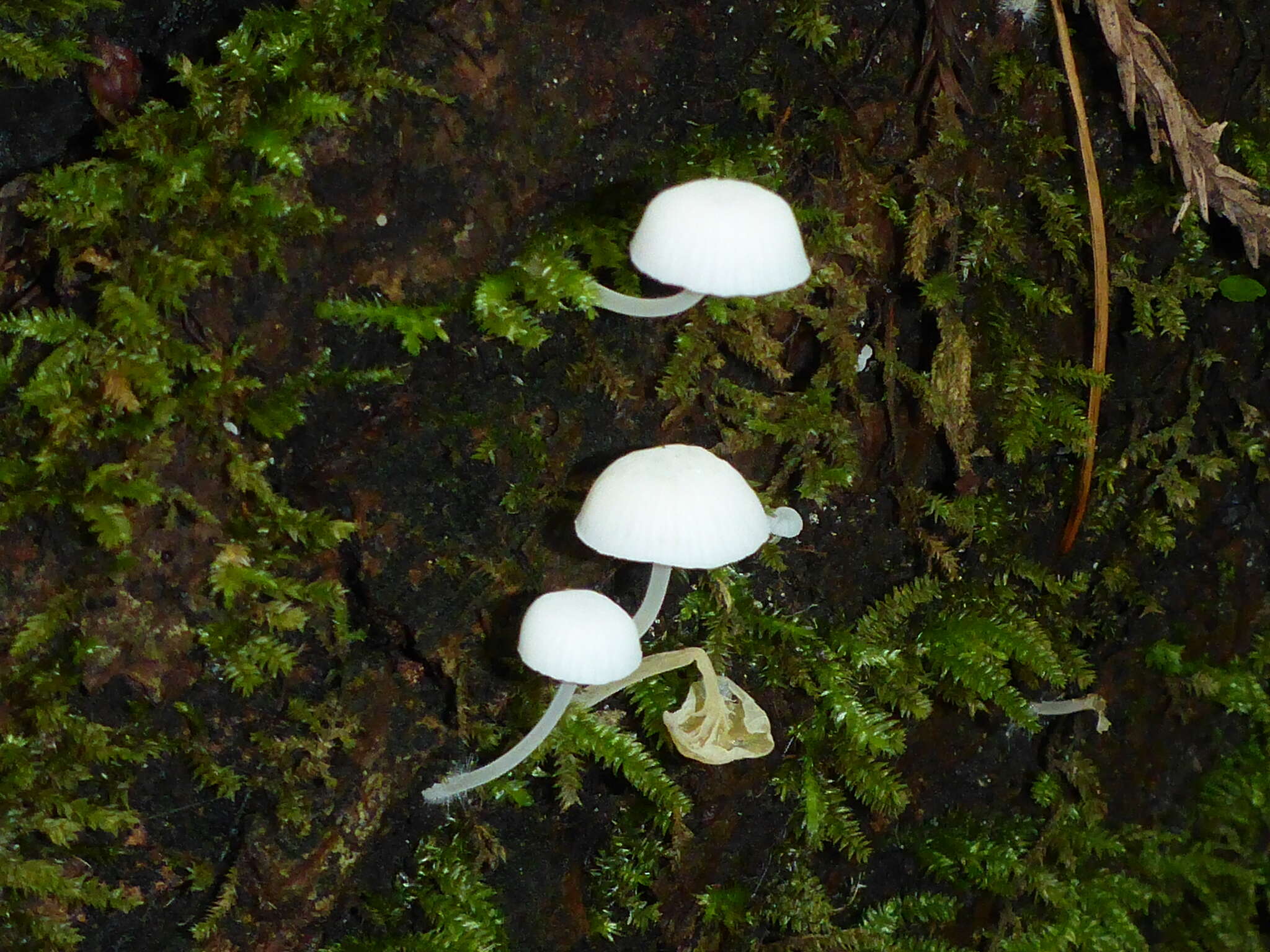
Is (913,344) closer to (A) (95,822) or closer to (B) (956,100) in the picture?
(B) (956,100)

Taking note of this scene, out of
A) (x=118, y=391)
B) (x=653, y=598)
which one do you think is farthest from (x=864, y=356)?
(x=118, y=391)

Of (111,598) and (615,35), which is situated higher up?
(615,35)

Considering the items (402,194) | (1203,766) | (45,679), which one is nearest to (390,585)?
(45,679)

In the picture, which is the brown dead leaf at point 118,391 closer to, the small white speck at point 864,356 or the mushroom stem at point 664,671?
the mushroom stem at point 664,671

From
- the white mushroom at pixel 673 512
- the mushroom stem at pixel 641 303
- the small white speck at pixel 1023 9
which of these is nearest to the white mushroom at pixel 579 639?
the white mushroom at pixel 673 512

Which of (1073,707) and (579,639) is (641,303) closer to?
(579,639)

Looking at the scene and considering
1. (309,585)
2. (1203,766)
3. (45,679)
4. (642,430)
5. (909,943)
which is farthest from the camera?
(1203,766)
